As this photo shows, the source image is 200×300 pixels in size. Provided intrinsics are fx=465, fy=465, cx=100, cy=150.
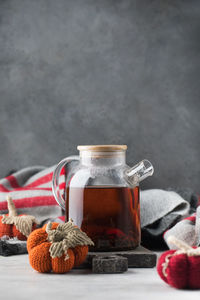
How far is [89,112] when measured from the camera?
1.86 meters

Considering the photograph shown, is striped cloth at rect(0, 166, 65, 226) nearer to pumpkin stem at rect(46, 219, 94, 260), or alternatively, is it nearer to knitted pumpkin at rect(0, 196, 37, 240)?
knitted pumpkin at rect(0, 196, 37, 240)

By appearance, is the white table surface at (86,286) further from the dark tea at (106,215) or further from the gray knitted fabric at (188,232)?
the gray knitted fabric at (188,232)

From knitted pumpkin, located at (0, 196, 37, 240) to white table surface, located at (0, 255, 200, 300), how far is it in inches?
10.3

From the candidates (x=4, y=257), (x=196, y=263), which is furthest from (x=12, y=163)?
(x=196, y=263)

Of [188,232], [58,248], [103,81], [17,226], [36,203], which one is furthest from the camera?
[103,81]

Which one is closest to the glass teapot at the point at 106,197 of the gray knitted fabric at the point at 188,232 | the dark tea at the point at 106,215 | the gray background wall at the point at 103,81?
the dark tea at the point at 106,215

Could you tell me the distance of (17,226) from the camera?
3.98ft

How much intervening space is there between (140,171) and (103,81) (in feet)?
2.99

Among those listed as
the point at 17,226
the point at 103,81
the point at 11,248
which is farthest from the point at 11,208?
the point at 103,81

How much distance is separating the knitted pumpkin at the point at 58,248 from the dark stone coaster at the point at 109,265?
0.03 meters

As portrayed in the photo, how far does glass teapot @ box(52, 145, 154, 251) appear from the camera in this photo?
0.97 m

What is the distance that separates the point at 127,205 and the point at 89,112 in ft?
2.99

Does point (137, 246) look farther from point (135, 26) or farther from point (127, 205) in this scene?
point (135, 26)

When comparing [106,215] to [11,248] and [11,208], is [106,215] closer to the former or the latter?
[11,248]
